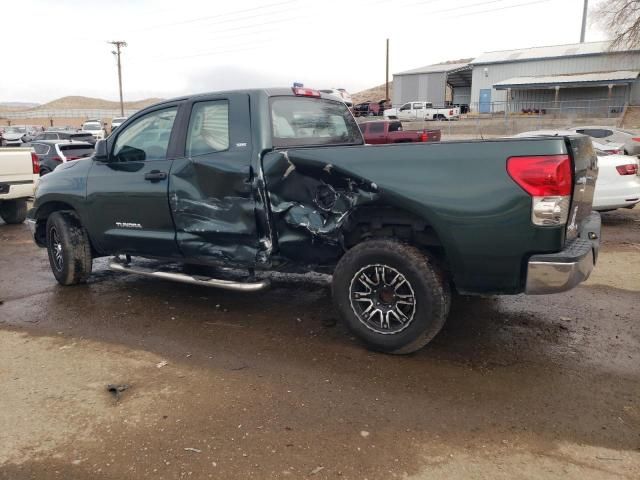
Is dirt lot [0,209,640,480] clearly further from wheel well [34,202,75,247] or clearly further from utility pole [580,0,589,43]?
→ utility pole [580,0,589,43]

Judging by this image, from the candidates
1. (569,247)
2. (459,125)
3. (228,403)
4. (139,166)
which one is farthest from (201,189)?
(459,125)

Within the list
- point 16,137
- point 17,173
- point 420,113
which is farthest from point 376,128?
point 16,137

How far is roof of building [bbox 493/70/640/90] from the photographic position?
39.2 metres

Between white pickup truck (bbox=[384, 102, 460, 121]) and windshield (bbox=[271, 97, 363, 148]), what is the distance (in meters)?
37.4

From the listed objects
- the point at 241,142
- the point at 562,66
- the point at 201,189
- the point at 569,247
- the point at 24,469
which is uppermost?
the point at 562,66

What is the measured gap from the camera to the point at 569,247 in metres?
3.55

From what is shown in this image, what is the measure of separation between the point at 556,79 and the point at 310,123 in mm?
43158

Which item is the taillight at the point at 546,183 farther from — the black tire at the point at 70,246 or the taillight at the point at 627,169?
the taillight at the point at 627,169

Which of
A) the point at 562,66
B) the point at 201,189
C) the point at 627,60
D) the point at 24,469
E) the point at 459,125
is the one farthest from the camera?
the point at 562,66

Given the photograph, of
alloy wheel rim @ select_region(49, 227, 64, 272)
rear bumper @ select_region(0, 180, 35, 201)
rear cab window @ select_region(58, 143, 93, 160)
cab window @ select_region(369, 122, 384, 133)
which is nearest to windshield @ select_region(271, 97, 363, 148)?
alloy wheel rim @ select_region(49, 227, 64, 272)

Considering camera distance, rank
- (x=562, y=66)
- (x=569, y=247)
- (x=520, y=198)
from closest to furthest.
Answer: (x=520, y=198)
(x=569, y=247)
(x=562, y=66)

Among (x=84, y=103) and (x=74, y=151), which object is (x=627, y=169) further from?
(x=84, y=103)

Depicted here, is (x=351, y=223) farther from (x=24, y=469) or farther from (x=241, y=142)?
(x=24, y=469)

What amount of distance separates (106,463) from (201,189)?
A: 7.96 feet
